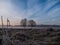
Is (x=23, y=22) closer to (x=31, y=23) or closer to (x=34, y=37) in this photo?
(x=31, y=23)

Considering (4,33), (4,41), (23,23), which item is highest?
(23,23)

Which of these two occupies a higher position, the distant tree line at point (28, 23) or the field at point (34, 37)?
the distant tree line at point (28, 23)

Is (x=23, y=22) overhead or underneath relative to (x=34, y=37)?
overhead

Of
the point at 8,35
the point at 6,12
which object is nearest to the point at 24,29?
the point at 8,35

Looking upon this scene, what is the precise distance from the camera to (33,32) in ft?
5.51

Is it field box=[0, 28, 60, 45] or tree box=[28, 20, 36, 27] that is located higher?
tree box=[28, 20, 36, 27]

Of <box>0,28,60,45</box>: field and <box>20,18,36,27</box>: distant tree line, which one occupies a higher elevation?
<box>20,18,36,27</box>: distant tree line

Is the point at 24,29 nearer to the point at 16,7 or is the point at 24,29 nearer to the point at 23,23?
the point at 23,23

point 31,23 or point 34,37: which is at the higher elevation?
point 31,23

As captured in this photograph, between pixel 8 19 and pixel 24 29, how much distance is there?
270 mm

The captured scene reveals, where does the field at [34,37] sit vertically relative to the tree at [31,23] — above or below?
below

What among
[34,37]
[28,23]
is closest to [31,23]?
[28,23]

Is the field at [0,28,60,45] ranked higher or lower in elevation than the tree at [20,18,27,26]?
lower

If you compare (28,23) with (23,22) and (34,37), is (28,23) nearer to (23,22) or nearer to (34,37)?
(23,22)
